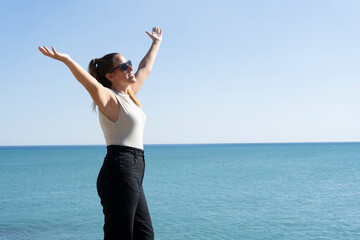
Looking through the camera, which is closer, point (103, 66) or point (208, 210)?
point (103, 66)

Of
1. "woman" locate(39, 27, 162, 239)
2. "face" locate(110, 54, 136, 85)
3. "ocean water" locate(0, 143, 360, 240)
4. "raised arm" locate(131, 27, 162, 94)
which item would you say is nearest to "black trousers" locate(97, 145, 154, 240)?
"woman" locate(39, 27, 162, 239)

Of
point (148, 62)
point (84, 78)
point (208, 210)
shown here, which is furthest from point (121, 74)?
point (208, 210)

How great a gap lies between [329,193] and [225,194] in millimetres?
8051

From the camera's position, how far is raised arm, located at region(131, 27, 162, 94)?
141 inches

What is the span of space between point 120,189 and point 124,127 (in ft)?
1.40

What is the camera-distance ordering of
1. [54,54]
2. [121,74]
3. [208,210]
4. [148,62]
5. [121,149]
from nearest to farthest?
[54,54]
[121,149]
[121,74]
[148,62]
[208,210]

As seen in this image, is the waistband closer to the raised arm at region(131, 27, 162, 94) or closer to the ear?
the ear

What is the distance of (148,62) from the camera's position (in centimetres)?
380

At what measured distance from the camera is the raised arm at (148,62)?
3.58 meters

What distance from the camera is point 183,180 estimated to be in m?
40.2

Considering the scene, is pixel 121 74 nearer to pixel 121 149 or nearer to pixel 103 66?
pixel 103 66

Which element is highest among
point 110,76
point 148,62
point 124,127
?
point 148,62

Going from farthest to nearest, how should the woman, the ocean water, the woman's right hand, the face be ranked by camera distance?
1. the ocean water
2. the face
3. the woman
4. the woman's right hand

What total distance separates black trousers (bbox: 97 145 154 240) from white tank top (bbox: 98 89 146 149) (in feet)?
0.15
